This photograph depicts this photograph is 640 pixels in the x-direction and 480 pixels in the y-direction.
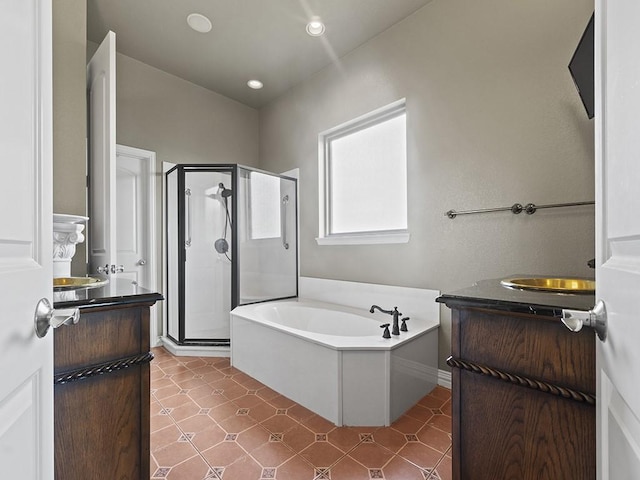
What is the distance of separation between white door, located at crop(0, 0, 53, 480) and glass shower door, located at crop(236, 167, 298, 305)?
2.50 meters

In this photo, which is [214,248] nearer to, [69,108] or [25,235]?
[69,108]

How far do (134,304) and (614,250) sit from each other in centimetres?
127

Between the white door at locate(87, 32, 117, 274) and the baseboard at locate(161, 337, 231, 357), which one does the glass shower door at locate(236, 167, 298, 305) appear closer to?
the baseboard at locate(161, 337, 231, 357)

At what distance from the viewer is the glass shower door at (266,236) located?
314cm

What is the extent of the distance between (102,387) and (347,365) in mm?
1190

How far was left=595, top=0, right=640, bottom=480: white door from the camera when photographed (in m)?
0.42

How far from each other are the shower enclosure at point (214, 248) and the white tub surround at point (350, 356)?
472mm

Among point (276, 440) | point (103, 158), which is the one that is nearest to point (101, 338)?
point (276, 440)

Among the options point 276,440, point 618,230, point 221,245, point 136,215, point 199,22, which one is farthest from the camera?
point 221,245

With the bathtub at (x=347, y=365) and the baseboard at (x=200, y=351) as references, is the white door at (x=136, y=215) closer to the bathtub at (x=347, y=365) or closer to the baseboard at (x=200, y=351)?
the baseboard at (x=200, y=351)

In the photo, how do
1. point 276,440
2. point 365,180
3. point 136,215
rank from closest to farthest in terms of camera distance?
point 276,440
point 365,180
point 136,215

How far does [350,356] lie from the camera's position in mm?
1777

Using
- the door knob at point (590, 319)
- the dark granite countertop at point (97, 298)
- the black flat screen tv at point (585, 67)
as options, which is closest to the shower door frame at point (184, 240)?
the dark granite countertop at point (97, 298)

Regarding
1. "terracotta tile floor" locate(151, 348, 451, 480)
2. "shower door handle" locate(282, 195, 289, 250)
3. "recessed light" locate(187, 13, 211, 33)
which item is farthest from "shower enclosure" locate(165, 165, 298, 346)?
"recessed light" locate(187, 13, 211, 33)
